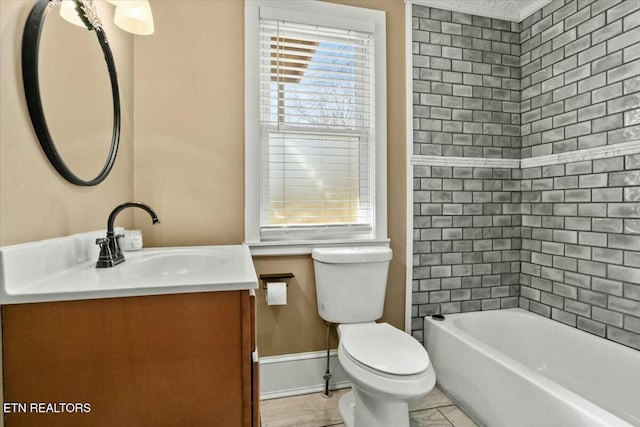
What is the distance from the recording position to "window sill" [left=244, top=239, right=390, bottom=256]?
193 cm

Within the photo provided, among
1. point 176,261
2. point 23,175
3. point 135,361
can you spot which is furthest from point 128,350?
point 176,261

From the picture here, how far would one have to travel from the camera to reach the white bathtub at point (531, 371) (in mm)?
1373

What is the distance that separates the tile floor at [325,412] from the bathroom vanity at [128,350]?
3.13 feet

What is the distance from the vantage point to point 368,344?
157cm

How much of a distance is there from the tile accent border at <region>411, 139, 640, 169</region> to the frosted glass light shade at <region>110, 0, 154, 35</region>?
1.58 meters

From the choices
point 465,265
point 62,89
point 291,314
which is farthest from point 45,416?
point 465,265

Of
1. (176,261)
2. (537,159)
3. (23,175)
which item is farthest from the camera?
(537,159)

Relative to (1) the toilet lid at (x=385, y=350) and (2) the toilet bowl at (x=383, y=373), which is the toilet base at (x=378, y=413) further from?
(1) the toilet lid at (x=385, y=350)

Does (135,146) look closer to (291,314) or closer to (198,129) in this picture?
(198,129)

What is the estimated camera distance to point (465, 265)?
231 cm

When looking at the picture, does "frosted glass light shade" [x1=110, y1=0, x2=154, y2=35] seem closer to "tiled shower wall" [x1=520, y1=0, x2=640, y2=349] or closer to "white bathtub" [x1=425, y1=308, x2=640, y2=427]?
"white bathtub" [x1=425, y1=308, x2=640, y2=427]

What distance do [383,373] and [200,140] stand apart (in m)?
1.47

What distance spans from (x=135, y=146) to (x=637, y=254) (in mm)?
2619

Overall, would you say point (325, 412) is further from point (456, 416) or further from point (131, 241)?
point (131, 241)
